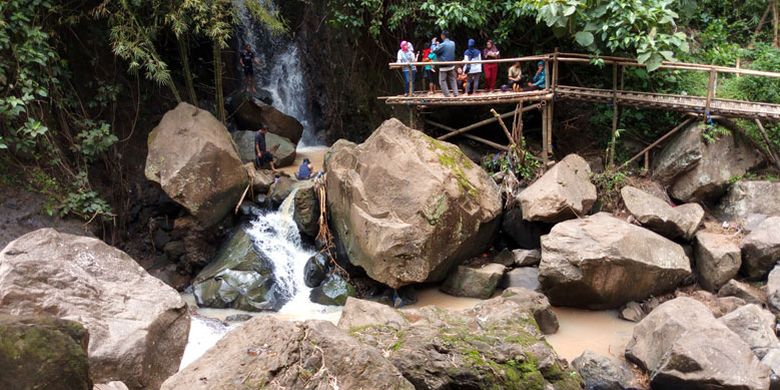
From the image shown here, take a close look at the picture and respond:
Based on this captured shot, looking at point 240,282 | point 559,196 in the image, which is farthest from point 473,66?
point 240,282

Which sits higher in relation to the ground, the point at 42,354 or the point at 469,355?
the point at 42,354

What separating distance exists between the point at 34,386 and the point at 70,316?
8.29 ft

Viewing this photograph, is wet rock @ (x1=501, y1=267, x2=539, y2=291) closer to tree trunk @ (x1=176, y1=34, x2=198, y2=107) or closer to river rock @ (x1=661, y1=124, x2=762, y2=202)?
river rock @ (x1=661, y1=124, x2=762, y2=202)

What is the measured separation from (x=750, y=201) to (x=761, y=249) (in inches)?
52.8

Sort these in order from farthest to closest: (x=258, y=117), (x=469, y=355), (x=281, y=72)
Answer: (x=281, y=72)
(x=258, y=117)
(x=469, y=355)

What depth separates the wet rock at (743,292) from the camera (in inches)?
378

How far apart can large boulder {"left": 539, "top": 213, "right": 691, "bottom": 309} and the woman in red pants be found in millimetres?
4161

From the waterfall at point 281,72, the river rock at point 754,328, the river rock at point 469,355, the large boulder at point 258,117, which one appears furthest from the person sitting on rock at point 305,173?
the river rock at point 754,328

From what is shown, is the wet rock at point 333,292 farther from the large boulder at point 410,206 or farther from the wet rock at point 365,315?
the wet rock at point 365,315

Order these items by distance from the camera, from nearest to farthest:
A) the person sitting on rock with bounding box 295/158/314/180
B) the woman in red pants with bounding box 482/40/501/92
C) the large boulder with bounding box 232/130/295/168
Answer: the woman in red pants with bounding box 482/40/501/92
the person sitting on rock with bounding box 295/158/314/180
the large boulder with bounding box 232/130/295/168

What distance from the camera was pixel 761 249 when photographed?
9.77 metres

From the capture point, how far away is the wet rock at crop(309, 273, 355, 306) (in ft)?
36.5

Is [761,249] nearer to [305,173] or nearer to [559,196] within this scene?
[559,196]

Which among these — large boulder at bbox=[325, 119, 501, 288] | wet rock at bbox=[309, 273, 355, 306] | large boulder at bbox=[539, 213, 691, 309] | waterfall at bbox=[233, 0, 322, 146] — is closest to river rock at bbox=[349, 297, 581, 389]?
large boulder at bbox=[539, 213, 691, 309]
